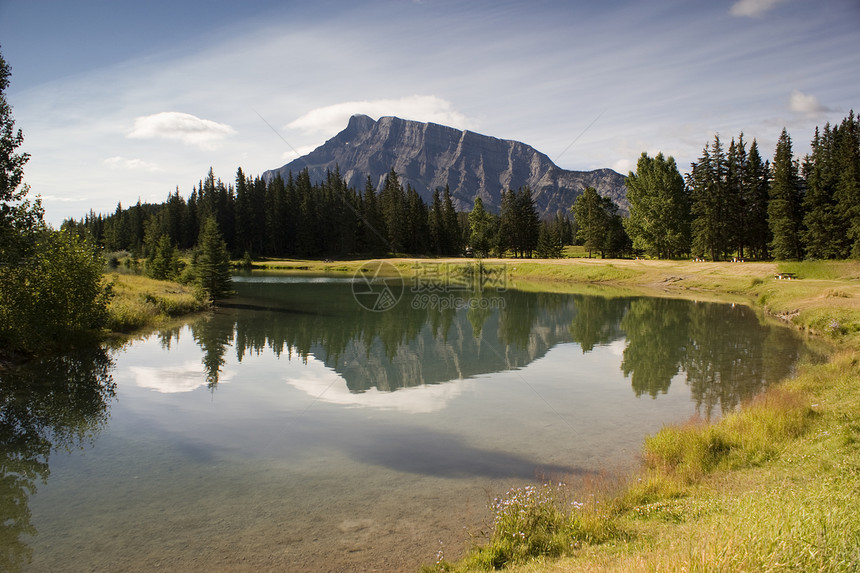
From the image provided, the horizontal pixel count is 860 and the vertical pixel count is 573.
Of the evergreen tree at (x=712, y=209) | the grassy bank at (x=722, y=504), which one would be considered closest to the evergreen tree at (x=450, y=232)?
the evergreen tree at (x=712, y=209)

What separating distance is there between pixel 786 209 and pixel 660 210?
58.7 ft

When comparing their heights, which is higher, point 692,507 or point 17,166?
point 17,166

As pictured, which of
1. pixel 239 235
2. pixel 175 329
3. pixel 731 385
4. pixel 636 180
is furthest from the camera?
pixel 239 235

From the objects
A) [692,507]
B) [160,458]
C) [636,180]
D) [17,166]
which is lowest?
[160,458]

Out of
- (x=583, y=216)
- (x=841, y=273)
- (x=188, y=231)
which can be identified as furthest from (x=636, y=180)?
(x=188, y=231)

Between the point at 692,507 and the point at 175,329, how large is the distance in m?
34.3

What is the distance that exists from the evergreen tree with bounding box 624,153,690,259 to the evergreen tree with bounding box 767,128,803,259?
43.6 ft

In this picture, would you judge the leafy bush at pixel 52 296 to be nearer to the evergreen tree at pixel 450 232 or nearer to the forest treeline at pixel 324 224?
the forest treeline at pixel 324 224

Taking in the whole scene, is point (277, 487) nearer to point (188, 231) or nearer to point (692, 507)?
point (692, 507)

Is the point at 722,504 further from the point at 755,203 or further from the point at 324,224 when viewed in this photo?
the point at 324,224

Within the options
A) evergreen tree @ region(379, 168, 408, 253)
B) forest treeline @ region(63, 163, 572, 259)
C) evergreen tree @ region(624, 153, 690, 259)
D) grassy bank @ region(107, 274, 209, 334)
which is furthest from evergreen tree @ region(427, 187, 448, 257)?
grassy bank @ region(107, 274, 209, 334)

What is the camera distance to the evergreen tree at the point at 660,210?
80875mm

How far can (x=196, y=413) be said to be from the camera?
56.9ft

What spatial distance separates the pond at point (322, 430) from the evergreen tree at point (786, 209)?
129ft
